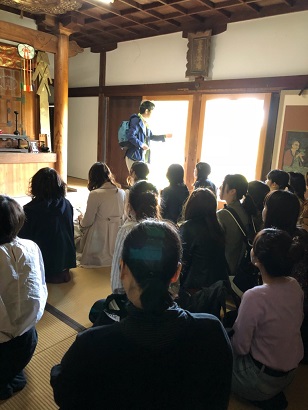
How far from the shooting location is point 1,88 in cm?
567

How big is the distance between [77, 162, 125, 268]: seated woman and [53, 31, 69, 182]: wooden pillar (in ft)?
10.3

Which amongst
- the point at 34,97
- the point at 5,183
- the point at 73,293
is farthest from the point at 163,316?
the point at 34,97

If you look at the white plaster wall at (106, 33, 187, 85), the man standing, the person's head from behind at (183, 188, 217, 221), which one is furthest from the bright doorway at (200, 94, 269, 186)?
the person's head from behind at (183, 188, 217, 221)

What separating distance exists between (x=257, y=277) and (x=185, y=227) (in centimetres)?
53

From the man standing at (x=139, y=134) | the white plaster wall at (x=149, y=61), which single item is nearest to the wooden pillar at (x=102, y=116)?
the white plaster wall at (x=149, y=61)

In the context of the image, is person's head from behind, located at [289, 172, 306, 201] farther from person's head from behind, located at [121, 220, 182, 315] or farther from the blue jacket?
person's head from behind, located at [121, 220, 182, 315]

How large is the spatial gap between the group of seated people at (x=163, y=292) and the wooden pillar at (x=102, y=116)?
434 cm

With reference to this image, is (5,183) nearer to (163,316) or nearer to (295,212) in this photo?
(295,212)

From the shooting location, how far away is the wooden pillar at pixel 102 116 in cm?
688

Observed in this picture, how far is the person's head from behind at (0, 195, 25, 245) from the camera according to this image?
1.40 m

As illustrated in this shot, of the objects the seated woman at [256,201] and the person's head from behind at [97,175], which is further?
the person's head from behind at [97,175]

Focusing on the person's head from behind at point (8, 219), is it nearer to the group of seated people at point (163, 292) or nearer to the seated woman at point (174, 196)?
the group of seated people at point (163, 292)

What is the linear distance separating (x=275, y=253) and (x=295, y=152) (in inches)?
143

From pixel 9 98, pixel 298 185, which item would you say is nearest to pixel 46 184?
pixel 298 185
